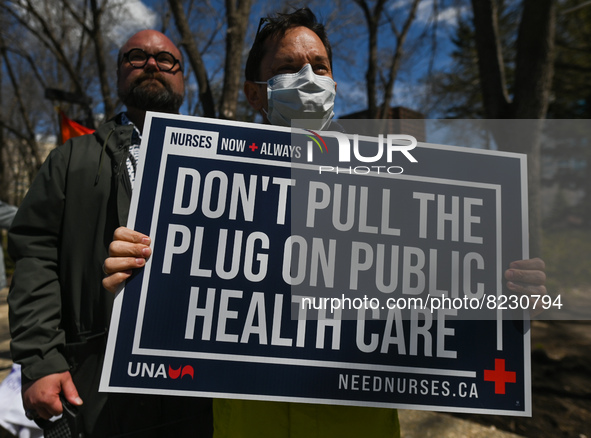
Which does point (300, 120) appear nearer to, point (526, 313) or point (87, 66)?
point (526, 313)

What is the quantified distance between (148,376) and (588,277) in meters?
13.6

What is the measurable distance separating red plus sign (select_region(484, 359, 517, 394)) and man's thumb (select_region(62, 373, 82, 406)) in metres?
1.34

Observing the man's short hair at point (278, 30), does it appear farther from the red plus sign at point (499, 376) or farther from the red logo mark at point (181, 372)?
the red plus sign at point (499, 376)

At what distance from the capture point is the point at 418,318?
1.36 meters

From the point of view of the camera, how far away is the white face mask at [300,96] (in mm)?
1668

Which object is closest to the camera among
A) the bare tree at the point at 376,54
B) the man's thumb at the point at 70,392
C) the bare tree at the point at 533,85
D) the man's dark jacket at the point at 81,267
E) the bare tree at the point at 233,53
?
the man's thumb at the point at 70,392

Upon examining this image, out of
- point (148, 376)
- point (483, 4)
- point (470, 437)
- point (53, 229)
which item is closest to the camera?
point (148, 376)

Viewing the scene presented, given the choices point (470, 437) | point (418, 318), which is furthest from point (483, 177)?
point (470, 437)

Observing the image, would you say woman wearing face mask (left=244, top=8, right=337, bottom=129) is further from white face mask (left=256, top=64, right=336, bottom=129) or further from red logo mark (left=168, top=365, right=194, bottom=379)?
red logo mark (left=168, top=365, right=194, bottom=379)

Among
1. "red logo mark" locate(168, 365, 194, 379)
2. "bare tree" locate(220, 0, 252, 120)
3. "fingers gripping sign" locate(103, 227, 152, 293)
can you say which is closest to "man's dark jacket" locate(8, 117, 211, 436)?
"fingers gripping sign" locate(103, 227, 152, 293)

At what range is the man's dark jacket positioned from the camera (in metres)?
1.64

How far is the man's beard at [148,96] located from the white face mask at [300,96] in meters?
0.63

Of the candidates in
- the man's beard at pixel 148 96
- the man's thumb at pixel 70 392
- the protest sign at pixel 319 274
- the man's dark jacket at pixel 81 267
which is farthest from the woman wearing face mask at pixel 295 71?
the man's thumb at pixel 70 392

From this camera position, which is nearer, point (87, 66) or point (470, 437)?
point (470, 437)
